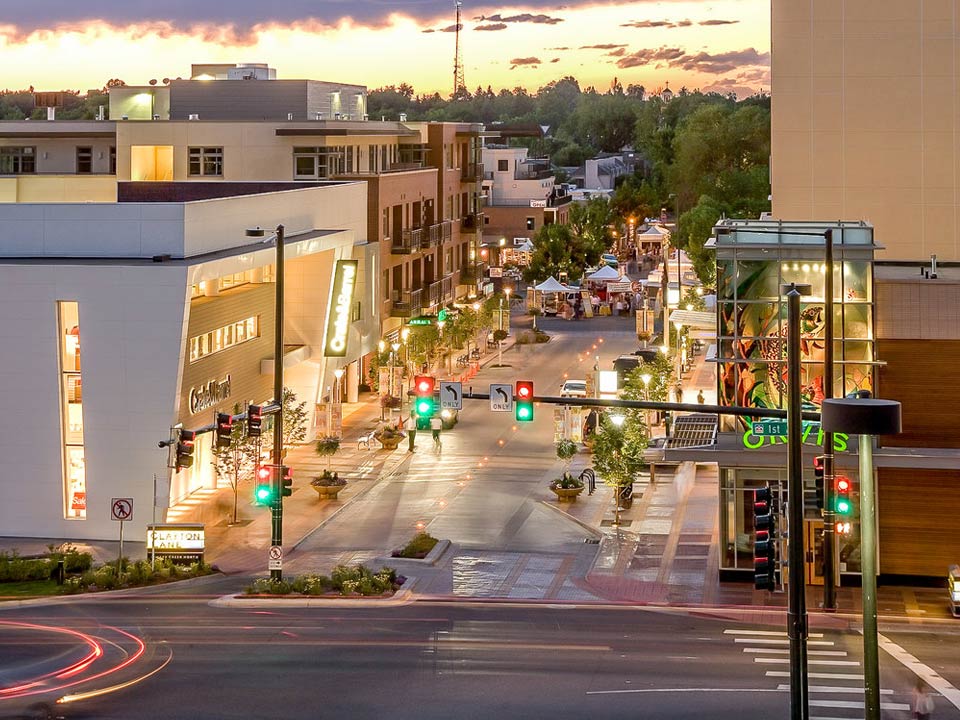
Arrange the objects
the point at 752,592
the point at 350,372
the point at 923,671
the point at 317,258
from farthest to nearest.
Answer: the point at 350,372 → the point at 317,258 → the point at 752,592 → the point at 923,671

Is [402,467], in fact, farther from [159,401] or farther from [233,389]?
[159,401]

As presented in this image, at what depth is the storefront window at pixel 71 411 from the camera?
4359 cm

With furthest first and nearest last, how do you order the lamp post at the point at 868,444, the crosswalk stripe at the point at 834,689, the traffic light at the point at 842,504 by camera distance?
the traffic light at the point at 842,504 → the crosswalk stripe at the point at 834,689 → the lamp post at the point at 868,444

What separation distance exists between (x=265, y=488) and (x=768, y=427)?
13.3 m

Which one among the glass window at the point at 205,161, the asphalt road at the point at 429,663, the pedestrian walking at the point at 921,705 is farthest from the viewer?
the glass window at the point at 205,161

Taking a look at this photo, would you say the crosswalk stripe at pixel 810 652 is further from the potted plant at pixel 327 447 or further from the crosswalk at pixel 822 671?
the potted plant at pixel 327 447

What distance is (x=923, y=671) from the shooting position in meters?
29.3

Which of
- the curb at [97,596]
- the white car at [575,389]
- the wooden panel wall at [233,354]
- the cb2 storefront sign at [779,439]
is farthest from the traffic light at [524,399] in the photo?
the white car at [575,389]

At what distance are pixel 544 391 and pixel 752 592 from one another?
34902 mm

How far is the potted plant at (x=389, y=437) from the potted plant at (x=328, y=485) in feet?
30.2

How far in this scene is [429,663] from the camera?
29.6 m

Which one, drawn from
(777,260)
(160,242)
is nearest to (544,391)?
(160,242)

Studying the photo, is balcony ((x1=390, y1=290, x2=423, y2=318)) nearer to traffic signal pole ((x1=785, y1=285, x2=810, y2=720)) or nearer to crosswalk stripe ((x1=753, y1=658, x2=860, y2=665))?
crosswalk stripe ((x1=753, y1=658, x2=860, y2=665))

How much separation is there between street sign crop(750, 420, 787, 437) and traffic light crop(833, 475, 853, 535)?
2.05 m
